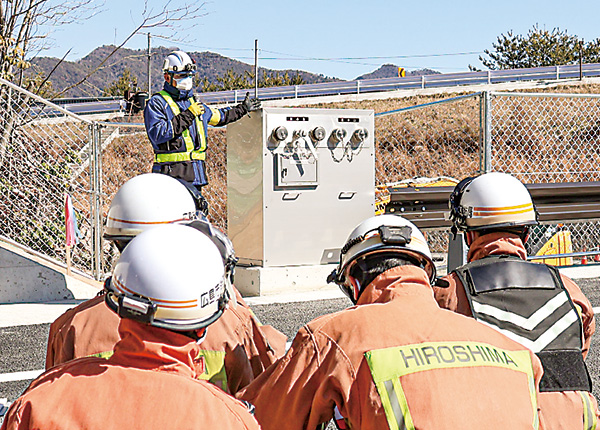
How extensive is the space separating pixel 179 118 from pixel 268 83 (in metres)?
44.4

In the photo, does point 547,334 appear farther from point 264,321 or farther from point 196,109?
point 196,109

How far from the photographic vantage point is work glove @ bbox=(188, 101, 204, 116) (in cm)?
789

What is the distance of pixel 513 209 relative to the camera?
3.83 m

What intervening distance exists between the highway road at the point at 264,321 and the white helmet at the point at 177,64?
255 centimetres

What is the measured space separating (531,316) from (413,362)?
3.38 feet

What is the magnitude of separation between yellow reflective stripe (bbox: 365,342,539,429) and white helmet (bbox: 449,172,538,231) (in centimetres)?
149

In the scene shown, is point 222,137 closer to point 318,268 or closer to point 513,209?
point 318,268

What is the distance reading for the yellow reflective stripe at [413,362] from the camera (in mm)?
2264

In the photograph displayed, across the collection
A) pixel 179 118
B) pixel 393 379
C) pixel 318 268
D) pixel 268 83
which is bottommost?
pixel 318 268

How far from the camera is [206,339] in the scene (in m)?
2.86

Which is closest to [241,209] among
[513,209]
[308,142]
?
[308,142]

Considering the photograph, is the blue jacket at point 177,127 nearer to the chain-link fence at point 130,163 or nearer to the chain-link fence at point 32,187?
the chain-link fence at point 32,187

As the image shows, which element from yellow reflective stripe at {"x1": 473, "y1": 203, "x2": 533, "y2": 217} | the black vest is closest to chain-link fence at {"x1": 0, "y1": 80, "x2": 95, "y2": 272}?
yellow reflective stripe at {"x1": 473, "y1": 203, "x2": 533, "y2": 217}

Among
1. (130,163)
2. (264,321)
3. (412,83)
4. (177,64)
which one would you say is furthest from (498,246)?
(412,83)
